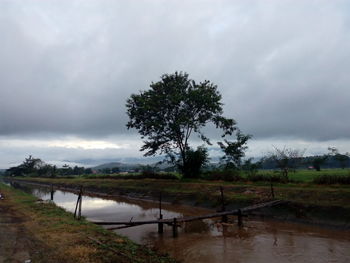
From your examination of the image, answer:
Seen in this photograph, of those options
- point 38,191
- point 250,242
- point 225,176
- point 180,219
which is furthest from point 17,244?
point 38,191

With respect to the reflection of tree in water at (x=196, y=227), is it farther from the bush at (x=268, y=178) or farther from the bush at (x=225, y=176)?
the bush at (x=225, y=176)

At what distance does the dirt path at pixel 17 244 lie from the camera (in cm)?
1045

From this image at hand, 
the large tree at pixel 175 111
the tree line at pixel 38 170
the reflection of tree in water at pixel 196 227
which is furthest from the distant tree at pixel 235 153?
the tree line at pixel 38 170

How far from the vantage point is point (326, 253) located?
13.0m

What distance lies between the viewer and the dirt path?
1045 cm

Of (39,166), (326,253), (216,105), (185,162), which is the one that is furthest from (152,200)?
(39,166)

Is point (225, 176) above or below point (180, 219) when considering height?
above

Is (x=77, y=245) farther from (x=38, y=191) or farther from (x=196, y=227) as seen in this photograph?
(x=38, y=191)

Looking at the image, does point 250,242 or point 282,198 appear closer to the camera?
point 250,242

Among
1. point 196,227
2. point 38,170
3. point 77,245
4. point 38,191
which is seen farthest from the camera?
point 38,170

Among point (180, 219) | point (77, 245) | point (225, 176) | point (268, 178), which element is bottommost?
point (77, 245)

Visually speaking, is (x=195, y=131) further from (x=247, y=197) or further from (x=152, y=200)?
(x=247, y=197)

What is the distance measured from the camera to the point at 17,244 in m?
12.1

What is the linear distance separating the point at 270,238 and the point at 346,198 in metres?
7.71
